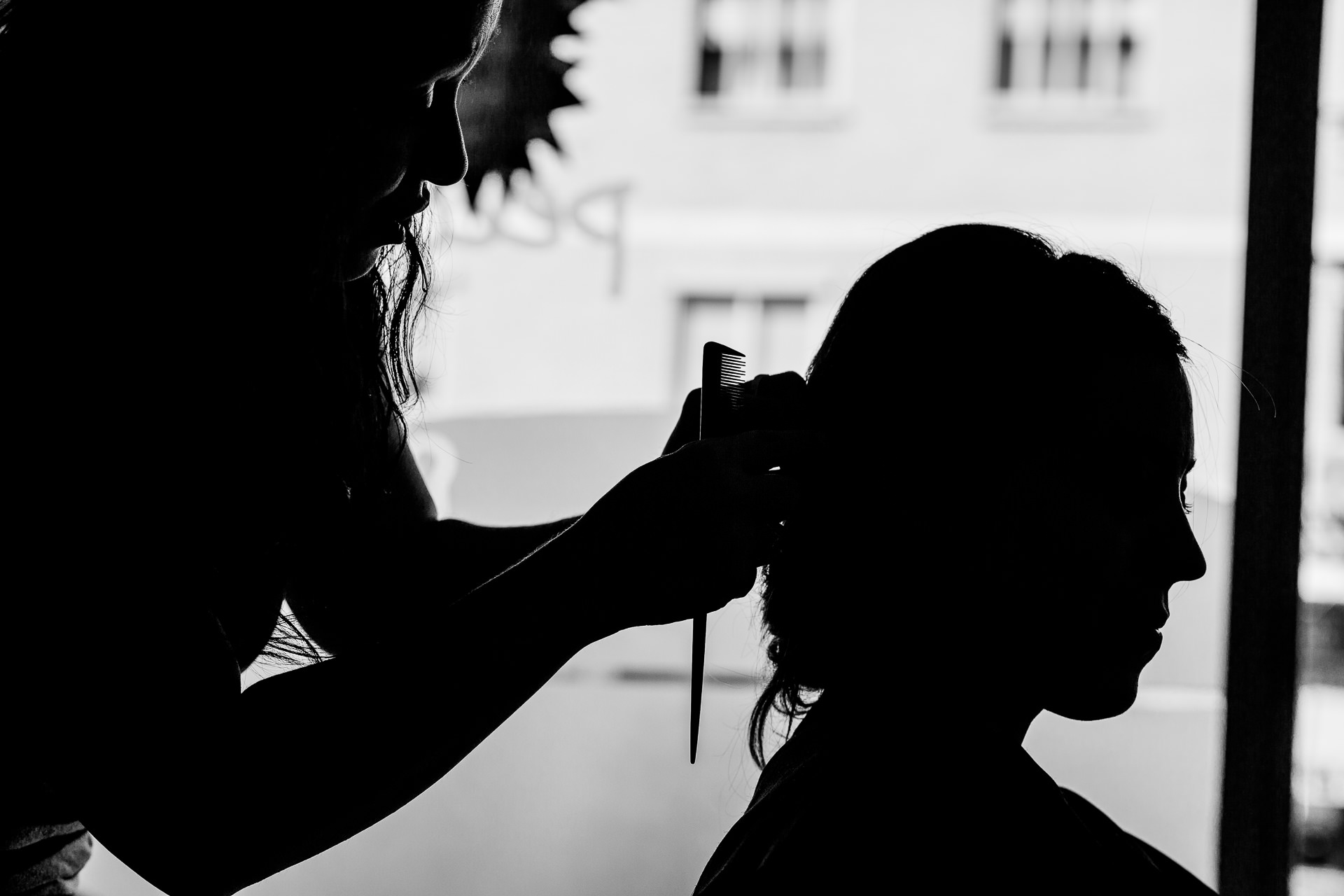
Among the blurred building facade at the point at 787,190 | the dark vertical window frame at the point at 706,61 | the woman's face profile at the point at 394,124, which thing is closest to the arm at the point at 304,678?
the woman's face profile at the point at 394,124

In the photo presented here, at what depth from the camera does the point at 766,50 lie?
4059mm

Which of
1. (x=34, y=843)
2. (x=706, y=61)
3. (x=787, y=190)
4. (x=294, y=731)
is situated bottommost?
(x=34, y=843)

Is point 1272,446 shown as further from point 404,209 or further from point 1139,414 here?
point 404,209

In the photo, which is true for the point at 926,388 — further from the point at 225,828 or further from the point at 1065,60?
the point at 1065,60

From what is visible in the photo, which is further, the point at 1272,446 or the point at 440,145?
the point at 1272,446

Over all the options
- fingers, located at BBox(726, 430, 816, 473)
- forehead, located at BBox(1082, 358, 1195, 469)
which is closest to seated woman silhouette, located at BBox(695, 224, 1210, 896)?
forehead, located at BBox(1082, 358, 1195, 469)

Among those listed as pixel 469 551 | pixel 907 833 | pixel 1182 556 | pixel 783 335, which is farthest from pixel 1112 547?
pixel 783 335

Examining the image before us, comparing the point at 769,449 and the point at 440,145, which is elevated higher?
the point at 440,145

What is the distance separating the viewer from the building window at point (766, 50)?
403 cm

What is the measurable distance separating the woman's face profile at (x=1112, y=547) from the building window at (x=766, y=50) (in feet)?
11.2

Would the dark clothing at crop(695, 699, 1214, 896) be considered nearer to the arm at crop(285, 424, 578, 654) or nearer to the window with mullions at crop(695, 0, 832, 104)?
the arm at crop(285, 424, 578, 654)

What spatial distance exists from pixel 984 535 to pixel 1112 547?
0.09 metres

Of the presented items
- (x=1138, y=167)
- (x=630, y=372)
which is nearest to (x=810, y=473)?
(x=630, y=372)

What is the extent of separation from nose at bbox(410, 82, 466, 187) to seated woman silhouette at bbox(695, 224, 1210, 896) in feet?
0.98
